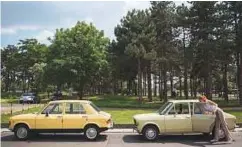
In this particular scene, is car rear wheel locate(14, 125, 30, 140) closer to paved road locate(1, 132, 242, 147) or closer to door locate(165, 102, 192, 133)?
paved road locate(1, 132, 242, 147)

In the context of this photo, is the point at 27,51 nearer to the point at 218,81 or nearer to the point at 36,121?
the point at 218,81

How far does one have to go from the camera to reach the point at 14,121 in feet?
56.7

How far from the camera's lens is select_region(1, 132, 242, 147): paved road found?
52.5ft

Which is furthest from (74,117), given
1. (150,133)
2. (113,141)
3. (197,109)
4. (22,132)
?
(197,109)

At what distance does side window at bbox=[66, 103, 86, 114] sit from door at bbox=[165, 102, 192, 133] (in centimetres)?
355

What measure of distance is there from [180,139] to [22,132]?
6600 mm

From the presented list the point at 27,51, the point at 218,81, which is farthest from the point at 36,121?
the point at 27,51

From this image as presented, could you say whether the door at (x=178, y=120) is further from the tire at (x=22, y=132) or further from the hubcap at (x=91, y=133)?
the tire at (x=22, y=132)

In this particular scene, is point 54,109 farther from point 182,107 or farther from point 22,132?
point 182,107

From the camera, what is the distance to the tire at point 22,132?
17.3 meters

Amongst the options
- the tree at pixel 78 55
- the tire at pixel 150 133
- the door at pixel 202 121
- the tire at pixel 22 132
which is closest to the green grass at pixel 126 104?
the tree at pixel 78 55

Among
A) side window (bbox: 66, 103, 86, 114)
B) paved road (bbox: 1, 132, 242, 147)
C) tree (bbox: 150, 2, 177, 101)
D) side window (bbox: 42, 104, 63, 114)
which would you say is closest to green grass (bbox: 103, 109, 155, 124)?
paved road (bbox: 1, 132, 242, 147)

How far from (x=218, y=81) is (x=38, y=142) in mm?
62321

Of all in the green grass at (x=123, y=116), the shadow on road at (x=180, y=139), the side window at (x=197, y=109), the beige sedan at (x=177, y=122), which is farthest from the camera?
the green grass at (x=123, y=116)
